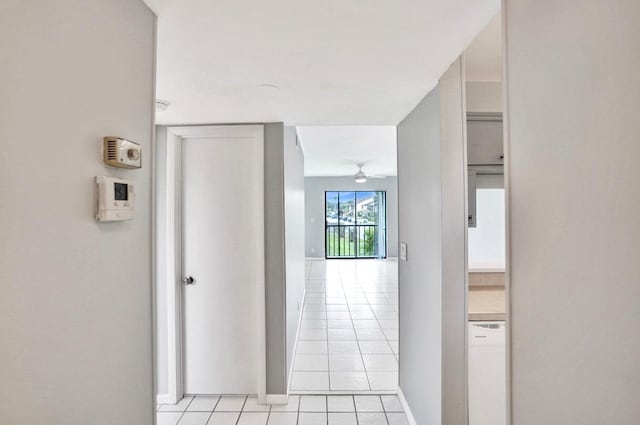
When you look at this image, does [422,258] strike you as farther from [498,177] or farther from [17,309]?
[17,309]

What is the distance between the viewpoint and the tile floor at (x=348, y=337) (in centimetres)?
289

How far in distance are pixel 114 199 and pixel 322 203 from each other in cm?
894

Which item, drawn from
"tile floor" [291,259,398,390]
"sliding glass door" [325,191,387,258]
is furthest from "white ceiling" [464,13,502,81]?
"sliding glass door" [325,191,387,258]

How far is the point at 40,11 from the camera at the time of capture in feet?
2.10

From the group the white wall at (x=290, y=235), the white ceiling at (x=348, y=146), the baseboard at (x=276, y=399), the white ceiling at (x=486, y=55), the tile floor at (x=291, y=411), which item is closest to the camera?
the white ceiling at (x=486, y=55)

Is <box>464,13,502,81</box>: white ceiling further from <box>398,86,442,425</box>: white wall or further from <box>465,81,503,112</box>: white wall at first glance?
<box>398,86,442,425</box>: white wall

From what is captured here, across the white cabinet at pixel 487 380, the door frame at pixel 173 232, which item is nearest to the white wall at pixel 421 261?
the white cabinet at pixel 487 380

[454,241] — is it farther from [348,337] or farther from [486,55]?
[348,337]

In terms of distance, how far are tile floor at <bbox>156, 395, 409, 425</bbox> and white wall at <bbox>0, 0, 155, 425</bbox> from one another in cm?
163

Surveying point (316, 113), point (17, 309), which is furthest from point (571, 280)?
point (316, 113)

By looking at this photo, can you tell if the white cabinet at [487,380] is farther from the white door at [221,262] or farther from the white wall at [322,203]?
the white wall at [322,203]

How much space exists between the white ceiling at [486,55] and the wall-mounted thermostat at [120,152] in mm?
1649

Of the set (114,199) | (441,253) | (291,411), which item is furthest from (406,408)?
(114,199)

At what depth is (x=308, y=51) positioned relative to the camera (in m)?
1.41
